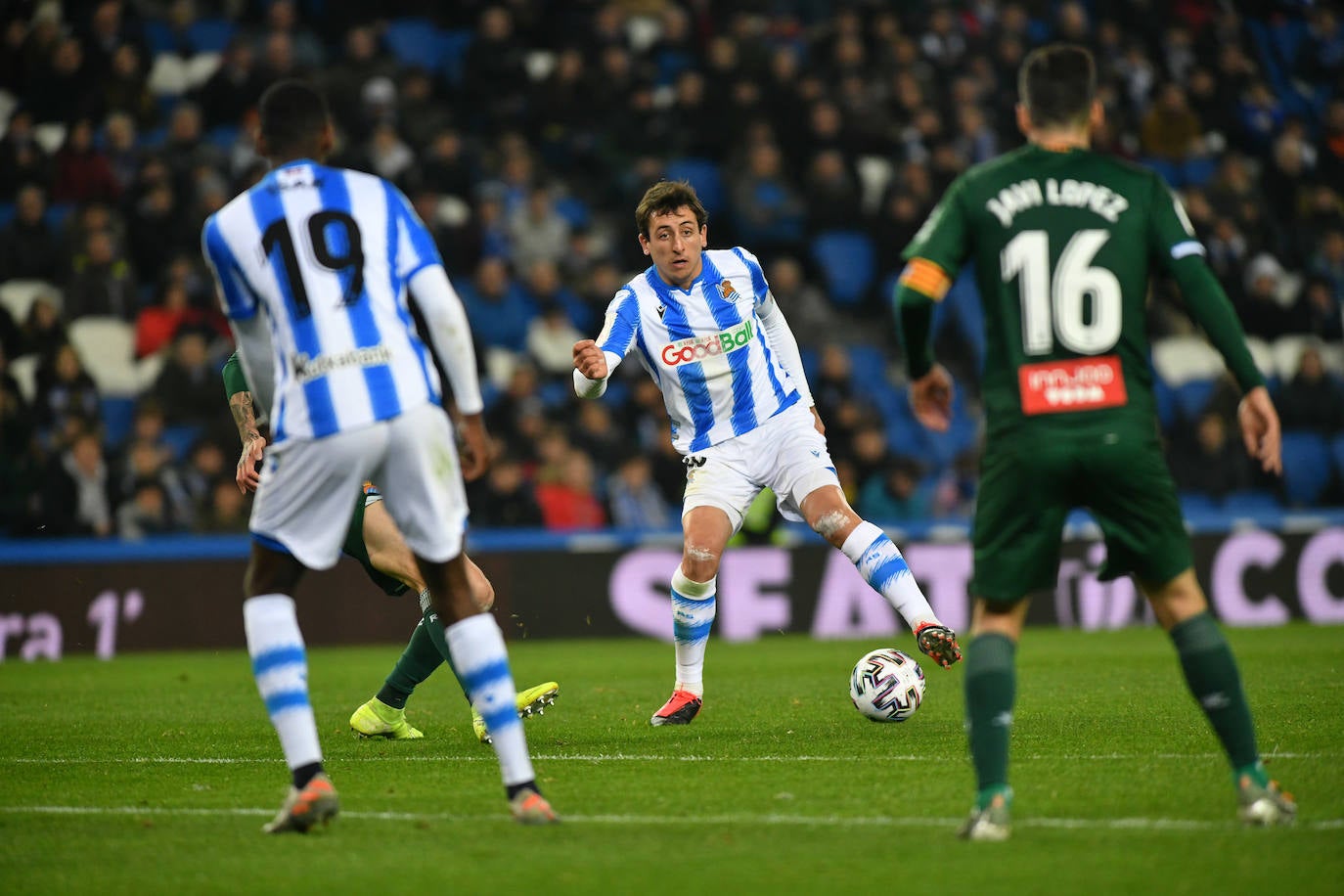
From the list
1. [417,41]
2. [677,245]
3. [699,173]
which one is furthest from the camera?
[417,41]

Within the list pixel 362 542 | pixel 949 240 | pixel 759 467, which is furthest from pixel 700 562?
pixel 949 240

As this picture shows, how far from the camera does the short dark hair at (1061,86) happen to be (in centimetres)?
508

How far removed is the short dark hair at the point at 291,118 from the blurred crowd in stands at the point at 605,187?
1023 centimetres

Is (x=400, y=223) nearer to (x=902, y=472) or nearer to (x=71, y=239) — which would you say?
(x=902, y=472)

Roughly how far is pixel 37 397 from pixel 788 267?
24.8 feet

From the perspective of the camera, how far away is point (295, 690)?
5375mm

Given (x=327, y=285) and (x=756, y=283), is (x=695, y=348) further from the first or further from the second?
(x=327, y=285)

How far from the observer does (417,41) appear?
66.9ft

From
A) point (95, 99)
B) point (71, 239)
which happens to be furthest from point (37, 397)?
point (95, 99)

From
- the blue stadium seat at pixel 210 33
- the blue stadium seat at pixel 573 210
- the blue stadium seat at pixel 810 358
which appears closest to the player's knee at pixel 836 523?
the blue stadium seat at pixel 810 358

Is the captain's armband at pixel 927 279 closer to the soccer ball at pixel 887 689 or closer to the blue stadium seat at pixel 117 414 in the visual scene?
the soccer ball at pixel 887 689

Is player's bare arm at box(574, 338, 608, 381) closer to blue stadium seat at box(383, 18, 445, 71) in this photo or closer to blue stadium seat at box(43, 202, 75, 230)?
blue stadium seat at box(43, 202, 75, 230)

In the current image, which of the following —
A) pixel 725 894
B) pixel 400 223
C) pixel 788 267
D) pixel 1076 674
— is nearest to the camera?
pixel 725 894

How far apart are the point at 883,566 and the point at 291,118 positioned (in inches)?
161
